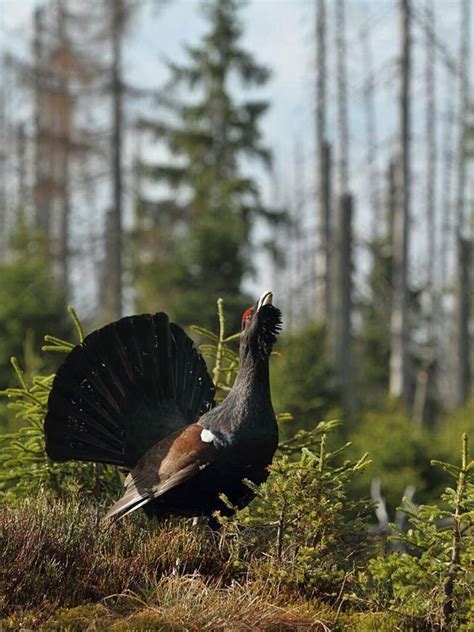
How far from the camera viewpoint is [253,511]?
4863 millimetres

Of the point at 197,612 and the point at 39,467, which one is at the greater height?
the point at 39,467

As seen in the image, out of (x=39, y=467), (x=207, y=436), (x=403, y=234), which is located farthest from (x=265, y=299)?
(x=403, y=234)

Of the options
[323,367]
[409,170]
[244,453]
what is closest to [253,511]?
[244,453]

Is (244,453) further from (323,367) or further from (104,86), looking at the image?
(104,86)

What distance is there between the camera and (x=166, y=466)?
511 cm

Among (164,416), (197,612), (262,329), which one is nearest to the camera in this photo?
(197,612)

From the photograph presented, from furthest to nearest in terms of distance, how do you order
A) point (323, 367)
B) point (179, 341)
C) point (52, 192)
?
1. point (52, 192)
2. point (323, 367)
3. point (179, 341)

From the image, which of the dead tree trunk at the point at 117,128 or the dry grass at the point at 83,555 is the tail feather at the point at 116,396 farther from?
the dead tree trunk at the point at 117,128

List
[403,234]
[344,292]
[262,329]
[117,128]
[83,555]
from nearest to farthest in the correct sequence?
[83,555] < [262,329] < [344,292] < [403,234] < [117,128]

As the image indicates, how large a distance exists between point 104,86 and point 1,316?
970 cm

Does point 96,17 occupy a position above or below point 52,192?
above

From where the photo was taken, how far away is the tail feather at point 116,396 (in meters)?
5.40

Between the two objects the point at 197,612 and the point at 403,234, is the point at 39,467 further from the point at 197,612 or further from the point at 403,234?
the point at 403,234

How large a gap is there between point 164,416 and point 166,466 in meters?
0.61
